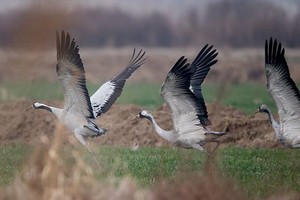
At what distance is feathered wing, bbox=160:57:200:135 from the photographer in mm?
12766

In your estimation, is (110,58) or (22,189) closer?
(22,189)

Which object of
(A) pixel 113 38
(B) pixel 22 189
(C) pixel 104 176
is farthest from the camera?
(A) pixel 113 38

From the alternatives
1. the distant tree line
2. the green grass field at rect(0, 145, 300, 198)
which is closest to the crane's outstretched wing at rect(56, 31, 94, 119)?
the green grass field at rect(0, 145, 300, 198)

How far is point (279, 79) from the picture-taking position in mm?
13055

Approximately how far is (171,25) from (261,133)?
14.9 m

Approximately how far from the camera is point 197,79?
46.6ft

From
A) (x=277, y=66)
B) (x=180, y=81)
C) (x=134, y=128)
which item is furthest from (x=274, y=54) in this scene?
(x=134, y=128)

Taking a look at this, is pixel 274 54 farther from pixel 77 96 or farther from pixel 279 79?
pixel 77 96

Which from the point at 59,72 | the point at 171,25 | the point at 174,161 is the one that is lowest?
the point at 171,25

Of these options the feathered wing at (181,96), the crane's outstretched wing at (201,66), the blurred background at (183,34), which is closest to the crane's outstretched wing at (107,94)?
the crane's outstretched wing at (201,66)

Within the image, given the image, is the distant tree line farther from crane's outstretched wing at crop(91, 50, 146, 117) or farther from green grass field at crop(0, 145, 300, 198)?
green grass field at crop(0, 145, 300, 198)

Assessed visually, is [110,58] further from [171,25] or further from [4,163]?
[4,163]

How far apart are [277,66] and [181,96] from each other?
4.40 ft

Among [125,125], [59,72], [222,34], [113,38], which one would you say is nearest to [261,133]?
[125,125]
